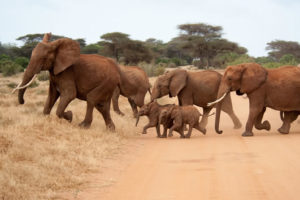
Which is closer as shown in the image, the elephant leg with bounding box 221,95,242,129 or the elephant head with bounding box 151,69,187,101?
the elephant head with bounding box 151,69,187,101

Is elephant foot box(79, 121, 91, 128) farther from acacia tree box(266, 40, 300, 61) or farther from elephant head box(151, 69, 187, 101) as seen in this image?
acacia tree box(266, 40, 300, 61)

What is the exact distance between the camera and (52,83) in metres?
12.6

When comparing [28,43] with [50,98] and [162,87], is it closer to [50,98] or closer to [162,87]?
[162,87]

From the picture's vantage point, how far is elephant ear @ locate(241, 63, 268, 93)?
1334cm

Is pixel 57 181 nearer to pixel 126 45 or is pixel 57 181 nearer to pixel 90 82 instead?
pixel 90 82

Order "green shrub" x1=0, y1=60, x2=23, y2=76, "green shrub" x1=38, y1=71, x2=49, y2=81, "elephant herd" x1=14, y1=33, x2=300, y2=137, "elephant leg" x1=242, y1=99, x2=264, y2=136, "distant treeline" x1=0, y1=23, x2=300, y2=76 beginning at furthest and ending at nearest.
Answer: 1. "distant treeline" x1=0, y1=23, x2=300, y2=76
2. "green shrub" x1=0, y1=60, x2=23, y2=76
3. "green shrub" x1=38, y1=71, x2=49, y2=81
4. "elephant leg" x1=242, y1=99, x2=264, y2=136
5. "elephant herd" x1=14, y1=33, x2=300, y2=137

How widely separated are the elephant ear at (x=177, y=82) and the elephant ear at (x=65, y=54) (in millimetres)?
3486

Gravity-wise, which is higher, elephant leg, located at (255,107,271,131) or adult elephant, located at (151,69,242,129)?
adult elephant, located at (151,69,242,129)

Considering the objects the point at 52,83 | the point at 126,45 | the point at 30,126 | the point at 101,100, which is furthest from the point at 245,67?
the point at 126,45

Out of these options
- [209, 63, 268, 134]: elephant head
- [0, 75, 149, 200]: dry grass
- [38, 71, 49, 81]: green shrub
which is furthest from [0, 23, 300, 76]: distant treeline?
[0, 75, 149, 200]: dry grass

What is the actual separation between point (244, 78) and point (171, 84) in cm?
240

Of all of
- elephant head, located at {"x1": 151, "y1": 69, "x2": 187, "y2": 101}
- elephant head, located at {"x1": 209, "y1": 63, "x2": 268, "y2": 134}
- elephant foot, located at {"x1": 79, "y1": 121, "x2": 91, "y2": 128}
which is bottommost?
elephant foot, located at {"x1": 79, "y1": 121, "x2": 91, "y2": 128}

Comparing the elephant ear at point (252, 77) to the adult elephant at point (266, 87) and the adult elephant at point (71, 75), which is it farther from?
the adult elephant at point (71, 75)

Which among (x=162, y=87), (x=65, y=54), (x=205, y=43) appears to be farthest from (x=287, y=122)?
(x=205, y=43)
